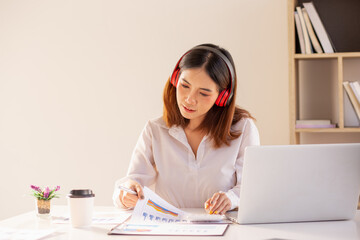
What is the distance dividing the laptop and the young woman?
476 mm

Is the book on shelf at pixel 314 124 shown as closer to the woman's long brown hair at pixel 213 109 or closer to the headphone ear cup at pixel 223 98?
the woman's long brown hair at pixel 213 109

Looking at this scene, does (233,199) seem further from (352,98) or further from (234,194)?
(352,98)

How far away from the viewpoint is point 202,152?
2041 millimetres

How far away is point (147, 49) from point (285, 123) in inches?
40.9

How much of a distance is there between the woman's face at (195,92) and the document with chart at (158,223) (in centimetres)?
47

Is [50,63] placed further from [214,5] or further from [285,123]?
[285,123]

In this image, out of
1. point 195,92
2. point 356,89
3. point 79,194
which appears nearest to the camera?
point 79,194

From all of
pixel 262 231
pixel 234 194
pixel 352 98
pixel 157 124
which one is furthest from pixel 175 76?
pixel 352 98

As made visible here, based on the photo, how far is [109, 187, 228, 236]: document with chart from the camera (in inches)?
53.1

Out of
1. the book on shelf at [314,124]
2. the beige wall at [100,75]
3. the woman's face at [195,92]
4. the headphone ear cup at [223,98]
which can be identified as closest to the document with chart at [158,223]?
the woman's face at [195,92]

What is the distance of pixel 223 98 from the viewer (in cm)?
200

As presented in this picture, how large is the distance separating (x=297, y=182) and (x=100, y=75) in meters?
2.14

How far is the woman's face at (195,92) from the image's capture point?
193 centimetres

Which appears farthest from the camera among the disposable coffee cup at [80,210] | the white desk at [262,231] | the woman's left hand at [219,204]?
the woman's left hand at [219,204]
